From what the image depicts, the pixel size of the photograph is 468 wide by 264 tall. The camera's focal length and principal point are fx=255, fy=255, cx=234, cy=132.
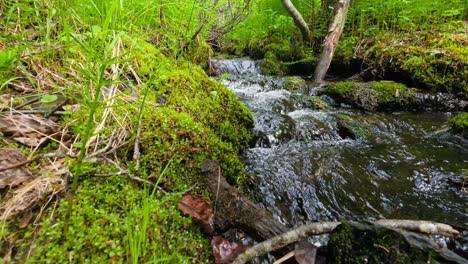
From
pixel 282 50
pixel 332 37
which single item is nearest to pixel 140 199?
pixel 332 37

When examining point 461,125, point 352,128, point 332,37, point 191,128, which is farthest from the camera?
point 332,37

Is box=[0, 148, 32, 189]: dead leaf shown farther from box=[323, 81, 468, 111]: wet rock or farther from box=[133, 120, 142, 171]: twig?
box=[323, 81, 468, 111]: wet rock

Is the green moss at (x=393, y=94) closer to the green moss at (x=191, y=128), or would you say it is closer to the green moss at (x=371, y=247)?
the green moss at (x=191, y=128)

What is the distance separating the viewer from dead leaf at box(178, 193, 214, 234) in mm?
1340

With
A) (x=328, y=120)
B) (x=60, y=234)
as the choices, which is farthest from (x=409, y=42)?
(x=60, y=234)

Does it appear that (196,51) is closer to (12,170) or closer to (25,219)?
(12,170)

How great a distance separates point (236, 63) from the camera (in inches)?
342

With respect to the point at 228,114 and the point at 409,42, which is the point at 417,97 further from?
the point at 228,114

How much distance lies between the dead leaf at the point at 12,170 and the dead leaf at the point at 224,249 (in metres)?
0.96

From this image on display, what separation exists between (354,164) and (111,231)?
280 centimetres

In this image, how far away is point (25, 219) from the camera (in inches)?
43.5

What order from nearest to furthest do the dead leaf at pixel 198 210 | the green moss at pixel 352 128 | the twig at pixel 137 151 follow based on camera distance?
1. the dead leaf at pixel 198 210
2. the twig at pixel 137 151
3. the green moss at pixel 352 128

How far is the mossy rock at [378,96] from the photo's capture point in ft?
17.1

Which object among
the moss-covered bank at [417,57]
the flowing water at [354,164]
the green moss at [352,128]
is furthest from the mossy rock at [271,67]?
the green moss at [352,128]
